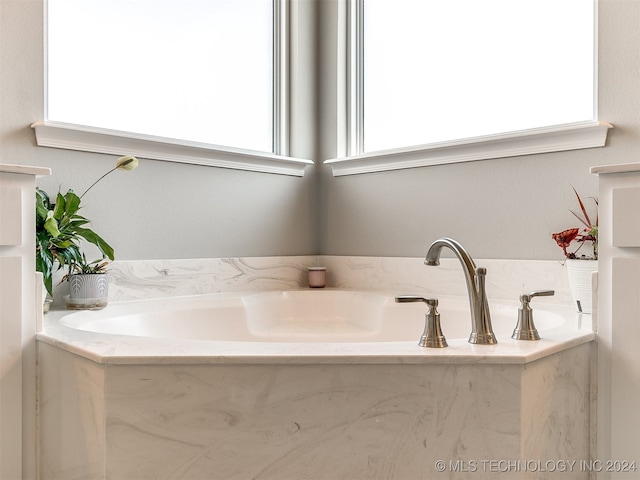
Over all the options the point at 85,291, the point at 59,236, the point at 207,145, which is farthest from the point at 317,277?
the point at 59,236

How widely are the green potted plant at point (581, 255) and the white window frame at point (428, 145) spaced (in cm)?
19

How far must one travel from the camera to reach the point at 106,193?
6.44 feet

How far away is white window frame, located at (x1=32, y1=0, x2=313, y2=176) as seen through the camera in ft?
6.02

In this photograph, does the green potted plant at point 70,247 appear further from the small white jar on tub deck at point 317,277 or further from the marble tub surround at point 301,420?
the small white jar on tub deck at point 317,277

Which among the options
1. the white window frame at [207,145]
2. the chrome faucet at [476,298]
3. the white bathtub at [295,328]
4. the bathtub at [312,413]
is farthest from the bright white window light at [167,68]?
the chrome faucet at [476,298]

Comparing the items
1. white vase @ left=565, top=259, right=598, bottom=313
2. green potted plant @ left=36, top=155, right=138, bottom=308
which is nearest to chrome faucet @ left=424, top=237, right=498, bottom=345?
white vase @ left=565, top=259, right=598, bottom=313

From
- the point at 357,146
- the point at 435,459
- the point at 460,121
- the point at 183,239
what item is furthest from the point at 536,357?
the point at 357,146

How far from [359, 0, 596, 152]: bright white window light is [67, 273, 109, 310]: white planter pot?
1.38m

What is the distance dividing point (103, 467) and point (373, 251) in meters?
1.57

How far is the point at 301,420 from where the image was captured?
3.58 ft

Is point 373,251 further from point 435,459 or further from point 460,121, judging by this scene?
point 435,459

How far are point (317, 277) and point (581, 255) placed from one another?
1.14m

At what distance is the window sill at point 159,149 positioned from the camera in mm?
1815

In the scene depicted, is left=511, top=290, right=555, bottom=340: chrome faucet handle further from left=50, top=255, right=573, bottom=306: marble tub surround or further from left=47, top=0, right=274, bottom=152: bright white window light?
left=47, top=0, right=274, bottom=152: bright white window light
